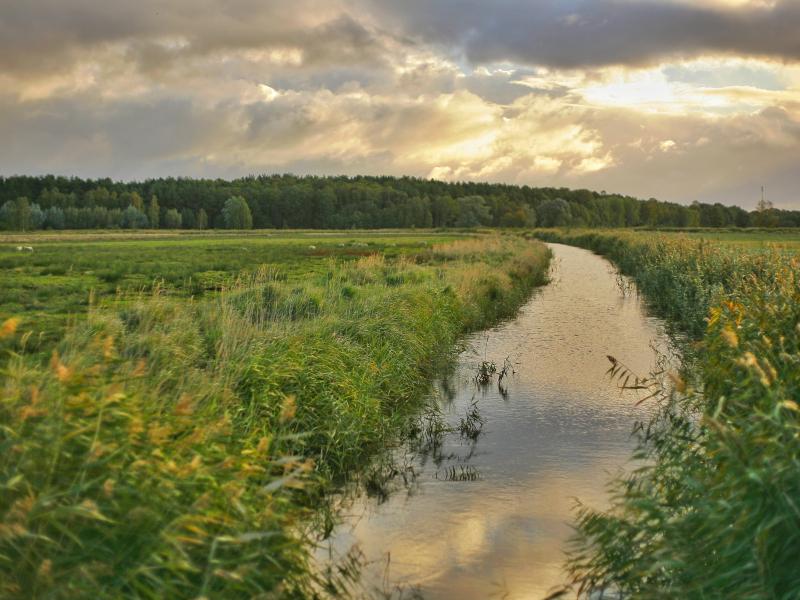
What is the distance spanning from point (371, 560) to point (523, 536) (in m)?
1.56

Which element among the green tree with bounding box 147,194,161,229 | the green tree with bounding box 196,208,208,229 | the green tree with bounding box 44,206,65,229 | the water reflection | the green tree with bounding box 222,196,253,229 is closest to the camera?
the water reflection

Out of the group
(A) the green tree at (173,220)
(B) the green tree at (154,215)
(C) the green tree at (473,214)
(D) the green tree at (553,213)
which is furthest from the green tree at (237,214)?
(D) the green tree at (553,213)

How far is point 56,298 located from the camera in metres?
23.3

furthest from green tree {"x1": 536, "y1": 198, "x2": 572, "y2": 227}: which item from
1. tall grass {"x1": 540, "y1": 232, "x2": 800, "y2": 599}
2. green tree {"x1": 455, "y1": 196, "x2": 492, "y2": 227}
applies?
tall grass {"x1": 540, "y1": 232, "x2": 800, "y2": 599}

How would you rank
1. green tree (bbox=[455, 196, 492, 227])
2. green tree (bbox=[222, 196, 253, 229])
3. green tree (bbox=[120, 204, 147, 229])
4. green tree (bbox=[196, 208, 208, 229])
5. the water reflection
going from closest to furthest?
1. the water reflection
2. green tree (bbox=[120, 204, 147, 229])
3. green tree (bbox=[222, 196, 253, 229])
4. green tree (bbox=[196, 208, 208, 229])
5. green tree (bbox=[455, 196, 492, 227])

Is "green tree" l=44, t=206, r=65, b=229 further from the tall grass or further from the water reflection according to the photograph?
the tall grass

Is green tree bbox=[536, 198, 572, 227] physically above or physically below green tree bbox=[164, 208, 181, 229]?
above

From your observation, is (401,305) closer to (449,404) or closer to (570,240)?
(449,404)

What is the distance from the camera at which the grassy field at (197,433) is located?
4121 millimetres

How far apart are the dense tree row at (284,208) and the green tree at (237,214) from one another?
208 mm

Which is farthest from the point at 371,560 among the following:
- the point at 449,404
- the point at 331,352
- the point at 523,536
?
the point at 449,404

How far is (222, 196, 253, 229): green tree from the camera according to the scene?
152750mm

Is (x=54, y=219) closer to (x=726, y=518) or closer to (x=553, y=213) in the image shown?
(x=553, y=213)

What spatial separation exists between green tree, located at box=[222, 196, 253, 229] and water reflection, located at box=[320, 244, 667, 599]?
140606 mm
